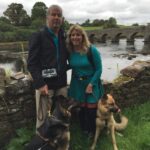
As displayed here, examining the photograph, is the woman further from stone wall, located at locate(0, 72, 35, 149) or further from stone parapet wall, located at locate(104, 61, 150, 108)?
stone parapet wall, located at locate(104, 61, 150, 108)

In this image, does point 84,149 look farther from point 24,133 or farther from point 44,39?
point 44,39

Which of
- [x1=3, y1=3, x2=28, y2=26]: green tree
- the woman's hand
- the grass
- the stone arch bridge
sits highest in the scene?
the woman's hand

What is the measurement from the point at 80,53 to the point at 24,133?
183 centimetres

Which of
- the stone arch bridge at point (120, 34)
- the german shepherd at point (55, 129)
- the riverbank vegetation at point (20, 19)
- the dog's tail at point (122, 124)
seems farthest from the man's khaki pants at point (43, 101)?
the riverbank vegetation at point (20, 19)

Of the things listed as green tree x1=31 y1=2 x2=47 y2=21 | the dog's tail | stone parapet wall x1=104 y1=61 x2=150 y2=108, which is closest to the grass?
the dog's tail

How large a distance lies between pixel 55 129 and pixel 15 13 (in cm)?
10408

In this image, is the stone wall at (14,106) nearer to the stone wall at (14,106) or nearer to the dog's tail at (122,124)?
the stone wall at (14,106)

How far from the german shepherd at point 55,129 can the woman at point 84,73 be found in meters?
0.86

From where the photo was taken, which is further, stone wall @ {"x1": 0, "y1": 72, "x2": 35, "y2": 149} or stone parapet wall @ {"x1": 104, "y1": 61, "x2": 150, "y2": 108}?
stone parapet wall @ {"x1": 104, "y1": 61, "x2": 150, "y2": 108}

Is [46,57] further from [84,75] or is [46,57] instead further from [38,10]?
[38,10]

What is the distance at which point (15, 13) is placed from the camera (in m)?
107

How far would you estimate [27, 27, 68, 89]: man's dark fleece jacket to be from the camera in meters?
5.93

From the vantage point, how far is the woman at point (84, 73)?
6.31 metres

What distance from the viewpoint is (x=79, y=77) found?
6.57m
